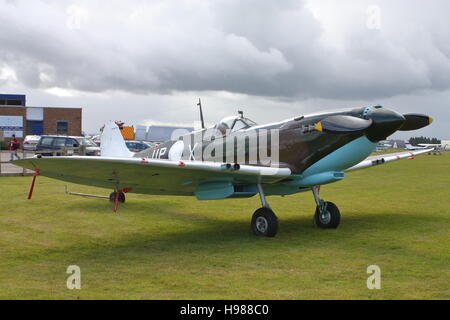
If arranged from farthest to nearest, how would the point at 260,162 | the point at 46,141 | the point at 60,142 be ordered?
the point at 46,141 < the point at 60,142 < the point at 260,162

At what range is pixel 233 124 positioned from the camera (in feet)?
29.2

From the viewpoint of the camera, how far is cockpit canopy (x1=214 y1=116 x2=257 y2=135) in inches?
350

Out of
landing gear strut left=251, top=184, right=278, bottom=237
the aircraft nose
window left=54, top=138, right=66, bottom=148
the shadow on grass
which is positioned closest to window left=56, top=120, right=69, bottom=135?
window left=54, top=138, right=66, bottom=148

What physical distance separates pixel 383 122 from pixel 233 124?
107 inches

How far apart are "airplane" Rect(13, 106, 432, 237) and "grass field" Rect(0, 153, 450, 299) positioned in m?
0.74

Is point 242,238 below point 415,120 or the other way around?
below

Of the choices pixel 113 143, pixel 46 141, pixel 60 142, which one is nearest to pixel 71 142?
pixel 60 142

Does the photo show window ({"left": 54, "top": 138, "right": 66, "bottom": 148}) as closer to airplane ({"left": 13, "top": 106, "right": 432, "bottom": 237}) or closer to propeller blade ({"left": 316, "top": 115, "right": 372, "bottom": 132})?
airplane ({"left": 13, "top": 106, "right": 432, "bottom": 237})

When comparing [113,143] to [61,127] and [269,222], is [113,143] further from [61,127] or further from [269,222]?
[61,127]

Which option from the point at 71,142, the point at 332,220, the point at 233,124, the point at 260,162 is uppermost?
the point at 71,142

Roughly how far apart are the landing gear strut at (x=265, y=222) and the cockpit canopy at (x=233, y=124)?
166cm

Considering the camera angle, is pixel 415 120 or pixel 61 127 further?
pixel 61 127

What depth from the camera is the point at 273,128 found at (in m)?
8.43
